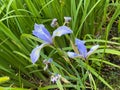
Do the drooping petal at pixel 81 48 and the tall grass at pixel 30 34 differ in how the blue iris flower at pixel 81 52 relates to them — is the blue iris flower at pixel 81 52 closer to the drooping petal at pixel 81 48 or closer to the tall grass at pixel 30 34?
the drooping petal at pixel 81 48

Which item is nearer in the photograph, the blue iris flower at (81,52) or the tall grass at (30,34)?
the blue iris flower at (81,52)

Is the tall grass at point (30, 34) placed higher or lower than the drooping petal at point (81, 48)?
lower

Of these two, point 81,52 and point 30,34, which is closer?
point 81,52

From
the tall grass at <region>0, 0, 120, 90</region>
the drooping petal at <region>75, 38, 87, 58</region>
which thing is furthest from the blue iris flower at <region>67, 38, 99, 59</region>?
the tall grass at <region>0, 0, 120, 90</region>

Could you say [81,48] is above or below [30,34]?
above

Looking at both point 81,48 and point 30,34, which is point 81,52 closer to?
point 81,48

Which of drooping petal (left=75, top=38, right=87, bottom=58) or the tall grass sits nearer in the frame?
drooping petal (left=75, top=38, right=87, bottom=58)

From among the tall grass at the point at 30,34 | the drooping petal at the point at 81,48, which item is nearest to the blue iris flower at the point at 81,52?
the drooping petal at the point at 81,48

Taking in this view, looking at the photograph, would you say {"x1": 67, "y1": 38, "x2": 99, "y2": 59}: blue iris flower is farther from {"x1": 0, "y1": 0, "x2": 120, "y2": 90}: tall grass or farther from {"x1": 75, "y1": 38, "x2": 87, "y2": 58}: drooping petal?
{"x1": 0, "y1": 0, "x2": 120, "y2": 90}: tall grass

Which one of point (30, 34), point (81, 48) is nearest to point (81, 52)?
point (81, 48)

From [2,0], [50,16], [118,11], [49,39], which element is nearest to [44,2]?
[50,16]

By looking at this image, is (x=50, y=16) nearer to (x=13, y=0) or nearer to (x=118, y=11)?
(x=13, y=0)
